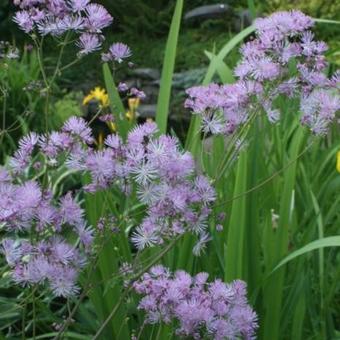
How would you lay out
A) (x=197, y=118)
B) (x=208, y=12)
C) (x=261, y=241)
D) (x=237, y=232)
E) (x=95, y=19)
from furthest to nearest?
1. (x=208, y=12)
2. (x=261, y=241)
3. (x=197, y=118)
4. (x=237, y=232)
5. (x=95, y=19)

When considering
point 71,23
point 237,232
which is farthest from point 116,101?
point 71,23

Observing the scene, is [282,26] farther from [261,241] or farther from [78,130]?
[261,241]

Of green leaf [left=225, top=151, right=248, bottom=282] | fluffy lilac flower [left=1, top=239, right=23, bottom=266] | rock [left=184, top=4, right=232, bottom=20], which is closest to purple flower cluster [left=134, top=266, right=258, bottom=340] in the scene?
fluffy lilac flower [left=1, top=239, right=23, bottom=266]

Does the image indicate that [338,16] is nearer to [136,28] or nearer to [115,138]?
[136,28]

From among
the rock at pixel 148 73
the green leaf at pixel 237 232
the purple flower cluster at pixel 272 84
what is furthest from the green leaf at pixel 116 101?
the rock at pixel 148 73

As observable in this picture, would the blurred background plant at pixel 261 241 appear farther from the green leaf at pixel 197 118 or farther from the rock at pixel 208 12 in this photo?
the rock at pixel 208 12

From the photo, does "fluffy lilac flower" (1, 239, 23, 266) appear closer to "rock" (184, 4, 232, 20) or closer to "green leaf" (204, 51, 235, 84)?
"green leaf" (204, 51, 235, 84)
